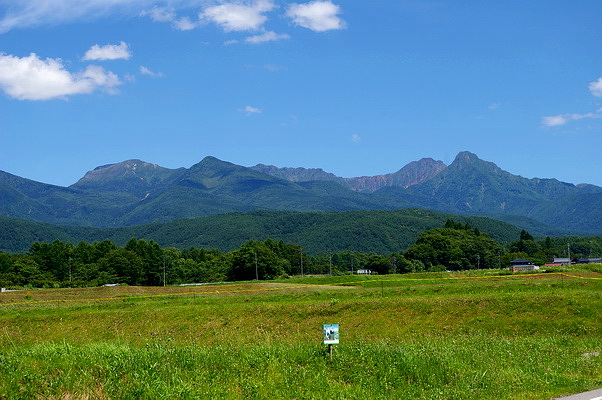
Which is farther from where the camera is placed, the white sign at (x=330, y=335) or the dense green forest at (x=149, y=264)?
the dense green forest at (x=149, y=264)

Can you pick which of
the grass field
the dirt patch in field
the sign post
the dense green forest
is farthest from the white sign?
the dense green forest

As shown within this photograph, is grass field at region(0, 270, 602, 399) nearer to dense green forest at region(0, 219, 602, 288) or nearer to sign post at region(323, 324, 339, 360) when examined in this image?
sign post at region(323, 324, 339, 360)

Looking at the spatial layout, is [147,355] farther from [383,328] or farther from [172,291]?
[172,291]

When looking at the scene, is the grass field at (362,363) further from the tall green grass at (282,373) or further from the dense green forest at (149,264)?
the dense green forest at (149,264)

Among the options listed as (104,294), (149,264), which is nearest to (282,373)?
(104,294)

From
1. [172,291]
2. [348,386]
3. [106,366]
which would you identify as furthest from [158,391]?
[172,291]

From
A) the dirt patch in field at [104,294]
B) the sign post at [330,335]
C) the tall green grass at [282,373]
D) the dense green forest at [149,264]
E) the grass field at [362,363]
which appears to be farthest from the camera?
the dense green forest at [149,264]

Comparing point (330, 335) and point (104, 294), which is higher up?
point (330, 335)

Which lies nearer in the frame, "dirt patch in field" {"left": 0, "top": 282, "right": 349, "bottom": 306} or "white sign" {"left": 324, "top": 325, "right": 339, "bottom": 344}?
"white sign" {"left": 324, "top": 325, "right": 339, "bottom": 344}

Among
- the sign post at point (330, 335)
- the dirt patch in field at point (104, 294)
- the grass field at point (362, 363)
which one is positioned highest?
the sign post at point (330, 335)

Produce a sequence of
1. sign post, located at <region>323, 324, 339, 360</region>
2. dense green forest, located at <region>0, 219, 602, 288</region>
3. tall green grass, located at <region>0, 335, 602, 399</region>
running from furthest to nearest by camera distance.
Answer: dense green forest, located at <region>0, 219, 602, 288</region> < sign post, located at <region>323, 324, 339, 360</region> < tall green grass, located at <region>0, 335, 602, 399</region>

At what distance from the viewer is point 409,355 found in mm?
19953

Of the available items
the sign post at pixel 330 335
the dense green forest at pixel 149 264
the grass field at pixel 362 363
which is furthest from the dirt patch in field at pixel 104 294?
the sign post at pixel 330 335

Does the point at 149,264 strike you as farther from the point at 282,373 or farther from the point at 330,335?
the point at 282,373
